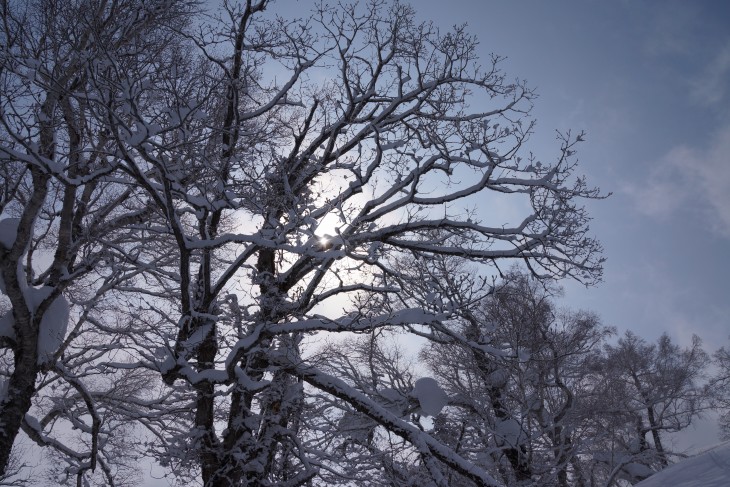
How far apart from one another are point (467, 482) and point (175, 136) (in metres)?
8.71

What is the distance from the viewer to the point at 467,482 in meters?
9.87

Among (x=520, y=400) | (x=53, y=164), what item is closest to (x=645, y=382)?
(x=520, y=400)

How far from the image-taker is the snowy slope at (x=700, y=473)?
118 inches

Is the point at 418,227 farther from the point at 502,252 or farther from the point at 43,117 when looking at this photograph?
the point at 43,117

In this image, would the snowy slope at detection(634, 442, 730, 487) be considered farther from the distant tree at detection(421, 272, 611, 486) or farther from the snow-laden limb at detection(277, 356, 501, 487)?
the distant tree at detection(421, 272, 611, 486)

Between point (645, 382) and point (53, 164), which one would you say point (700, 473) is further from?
point (645, 382)

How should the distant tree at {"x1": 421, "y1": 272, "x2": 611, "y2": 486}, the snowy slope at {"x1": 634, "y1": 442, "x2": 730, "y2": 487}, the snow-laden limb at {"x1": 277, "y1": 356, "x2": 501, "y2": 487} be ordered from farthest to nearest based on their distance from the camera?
the distant tree at {"x1": 421, "y1": 272, "x2": 611, "y2": 486} → the snow-laden limb at {"x1": 277, "y1": 356, "x2": 501, "y2": 487} → the snowy slope at {"x1": 634, "y1": 442, "x2": 730, "y2": 487}

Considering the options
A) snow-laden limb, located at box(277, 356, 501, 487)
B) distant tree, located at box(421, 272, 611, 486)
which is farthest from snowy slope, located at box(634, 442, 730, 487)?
distant tree, located at box(421, 272, 611, 486)

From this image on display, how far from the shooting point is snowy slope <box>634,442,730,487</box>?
299 cm

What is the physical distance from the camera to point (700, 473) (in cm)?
321

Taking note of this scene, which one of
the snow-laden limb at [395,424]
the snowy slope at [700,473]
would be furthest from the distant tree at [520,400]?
the snowy slope at [700,473]

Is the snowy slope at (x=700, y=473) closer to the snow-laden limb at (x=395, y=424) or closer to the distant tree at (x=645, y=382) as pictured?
the snow-laden limb at (x=395, y=424)

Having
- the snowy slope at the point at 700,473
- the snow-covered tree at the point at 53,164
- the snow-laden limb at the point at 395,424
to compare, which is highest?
the snow-covered tree at the point at 53,164

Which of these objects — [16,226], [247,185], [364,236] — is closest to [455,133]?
[364,236]
